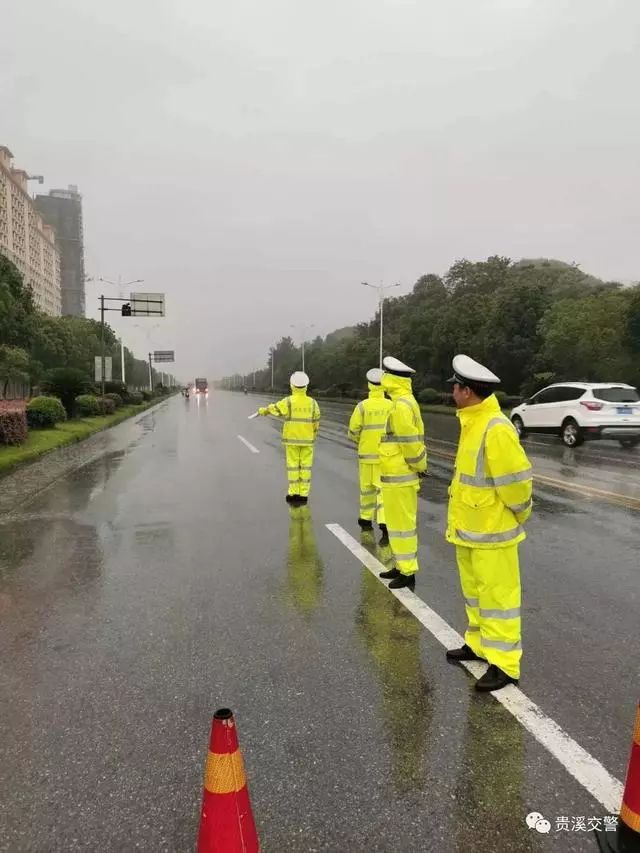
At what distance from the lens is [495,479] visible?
11.0 ft

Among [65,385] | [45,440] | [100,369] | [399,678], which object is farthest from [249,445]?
[100,369]

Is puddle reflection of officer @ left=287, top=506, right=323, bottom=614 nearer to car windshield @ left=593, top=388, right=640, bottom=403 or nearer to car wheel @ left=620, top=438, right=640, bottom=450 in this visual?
car windshield @ left=593, top=388, right=640, bottom=403

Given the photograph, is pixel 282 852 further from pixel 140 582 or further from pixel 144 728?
pixel 140 582

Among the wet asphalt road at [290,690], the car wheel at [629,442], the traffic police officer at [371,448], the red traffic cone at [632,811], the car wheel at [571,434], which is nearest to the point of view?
the red traffic cone at [632,811]

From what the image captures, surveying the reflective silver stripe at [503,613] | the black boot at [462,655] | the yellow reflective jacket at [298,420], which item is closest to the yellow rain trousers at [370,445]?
the yellow reflective jacket at [298,420]

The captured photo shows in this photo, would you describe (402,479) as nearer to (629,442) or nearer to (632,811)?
(632,811)

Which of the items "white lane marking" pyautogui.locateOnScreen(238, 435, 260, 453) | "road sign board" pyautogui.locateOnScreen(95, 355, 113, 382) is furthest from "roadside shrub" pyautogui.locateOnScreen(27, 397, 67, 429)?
"road sign board" pyautogui.locateOnScreen(95, 355, 113, 382)

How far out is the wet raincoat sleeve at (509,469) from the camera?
330 centimetres

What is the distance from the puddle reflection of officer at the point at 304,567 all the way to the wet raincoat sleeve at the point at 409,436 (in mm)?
1336

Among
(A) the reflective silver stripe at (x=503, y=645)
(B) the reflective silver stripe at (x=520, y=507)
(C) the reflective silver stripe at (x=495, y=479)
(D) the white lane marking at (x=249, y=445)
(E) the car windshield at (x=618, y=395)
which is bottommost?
(D) the white lane marking at (x=249, y=445)

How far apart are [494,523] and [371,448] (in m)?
3.48

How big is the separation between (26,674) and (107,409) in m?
28.0

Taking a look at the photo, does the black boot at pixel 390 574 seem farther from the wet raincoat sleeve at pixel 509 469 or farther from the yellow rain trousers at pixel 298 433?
the yellow rain trousers at pixel 298 433

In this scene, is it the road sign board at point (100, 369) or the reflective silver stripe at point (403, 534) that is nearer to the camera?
the reflective silver stripe at point (403, 534)
